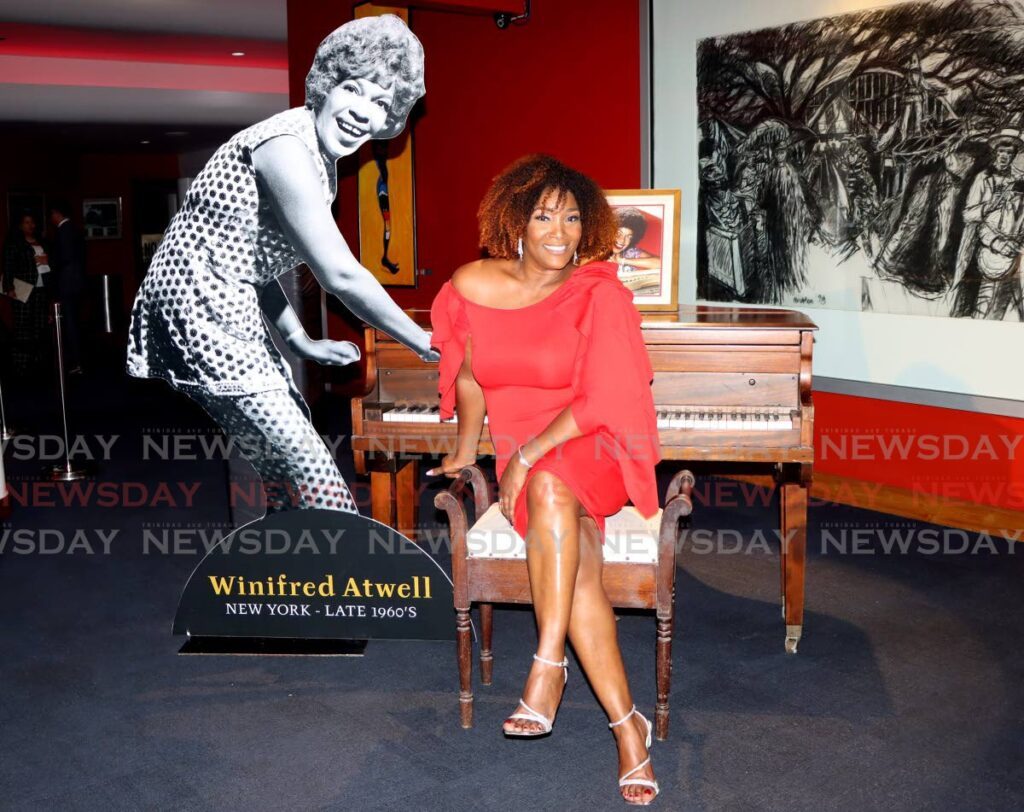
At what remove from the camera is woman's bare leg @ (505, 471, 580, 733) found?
2639 millimetres

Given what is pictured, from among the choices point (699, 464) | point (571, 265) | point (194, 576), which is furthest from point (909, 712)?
point (699, 464)

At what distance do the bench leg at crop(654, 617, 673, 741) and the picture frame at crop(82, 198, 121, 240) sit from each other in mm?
13742

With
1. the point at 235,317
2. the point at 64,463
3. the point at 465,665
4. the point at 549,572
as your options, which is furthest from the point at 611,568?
the point at 64,463

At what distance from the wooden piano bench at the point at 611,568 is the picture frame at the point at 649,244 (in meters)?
1.08

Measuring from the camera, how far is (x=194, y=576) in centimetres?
347

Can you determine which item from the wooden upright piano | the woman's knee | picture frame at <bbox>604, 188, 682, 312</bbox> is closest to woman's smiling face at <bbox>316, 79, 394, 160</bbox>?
the wooden upright piano

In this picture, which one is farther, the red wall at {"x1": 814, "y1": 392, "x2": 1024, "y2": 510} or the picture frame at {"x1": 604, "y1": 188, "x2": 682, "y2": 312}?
the red wall at {"x1": 814, "y1": 392, "x2": 1024, "y2": 510}

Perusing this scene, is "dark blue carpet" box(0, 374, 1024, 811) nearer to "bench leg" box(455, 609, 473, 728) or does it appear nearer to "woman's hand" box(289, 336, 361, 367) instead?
"bench leg" box(455, 609, 473, 728)

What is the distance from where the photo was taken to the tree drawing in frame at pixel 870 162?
4.28 m

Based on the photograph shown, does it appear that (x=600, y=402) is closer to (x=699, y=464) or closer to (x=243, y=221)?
(x=243, y=221)

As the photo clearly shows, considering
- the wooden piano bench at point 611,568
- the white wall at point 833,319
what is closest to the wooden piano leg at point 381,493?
the wooden piano bench at point 611,568

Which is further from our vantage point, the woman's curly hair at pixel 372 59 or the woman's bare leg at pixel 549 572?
the woman's curly hair at pixel 372 59

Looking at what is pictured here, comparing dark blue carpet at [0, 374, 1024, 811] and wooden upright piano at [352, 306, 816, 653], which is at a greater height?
wooden upright piano at [352, 306, 816, 653]

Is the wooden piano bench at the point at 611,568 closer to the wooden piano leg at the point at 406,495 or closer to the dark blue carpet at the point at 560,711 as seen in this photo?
the dark blue carpet at the point at 560,711
